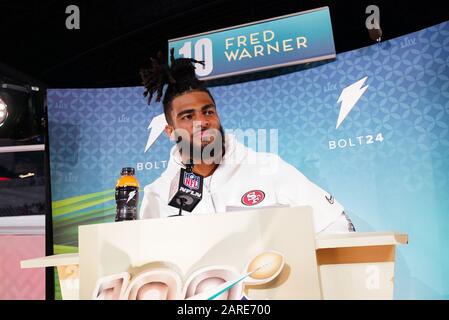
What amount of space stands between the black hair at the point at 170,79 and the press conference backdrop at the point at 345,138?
14cm

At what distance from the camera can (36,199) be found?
379 centimetres

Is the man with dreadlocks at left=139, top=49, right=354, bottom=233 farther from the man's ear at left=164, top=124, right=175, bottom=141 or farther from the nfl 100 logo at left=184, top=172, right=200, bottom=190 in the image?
the nfl 100 logo at left=184, top=172, right=200, bottom=190

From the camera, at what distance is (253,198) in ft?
10.6

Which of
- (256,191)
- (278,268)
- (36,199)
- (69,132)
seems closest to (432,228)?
(256,191)

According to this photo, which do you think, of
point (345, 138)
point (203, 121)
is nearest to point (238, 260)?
point (345, 138)

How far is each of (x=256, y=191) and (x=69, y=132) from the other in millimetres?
1749

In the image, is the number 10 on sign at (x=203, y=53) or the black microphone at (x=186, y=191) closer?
the black microphone at (x=186, y=191)

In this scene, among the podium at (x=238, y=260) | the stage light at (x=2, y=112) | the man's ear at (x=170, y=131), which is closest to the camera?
the podium at (x=238, y=260)

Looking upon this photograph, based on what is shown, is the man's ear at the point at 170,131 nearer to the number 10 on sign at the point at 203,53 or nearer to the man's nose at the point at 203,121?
the man's nose at the point at 203,121

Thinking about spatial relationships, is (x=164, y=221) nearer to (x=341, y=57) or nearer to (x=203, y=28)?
(x=341, y=57)

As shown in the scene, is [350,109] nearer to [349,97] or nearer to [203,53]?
[349,97]

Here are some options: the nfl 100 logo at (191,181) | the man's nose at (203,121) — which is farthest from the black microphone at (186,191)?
the man's nose at (203,121)

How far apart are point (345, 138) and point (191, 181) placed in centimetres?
146

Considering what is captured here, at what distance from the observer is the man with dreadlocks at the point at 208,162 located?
3211 millimetres
